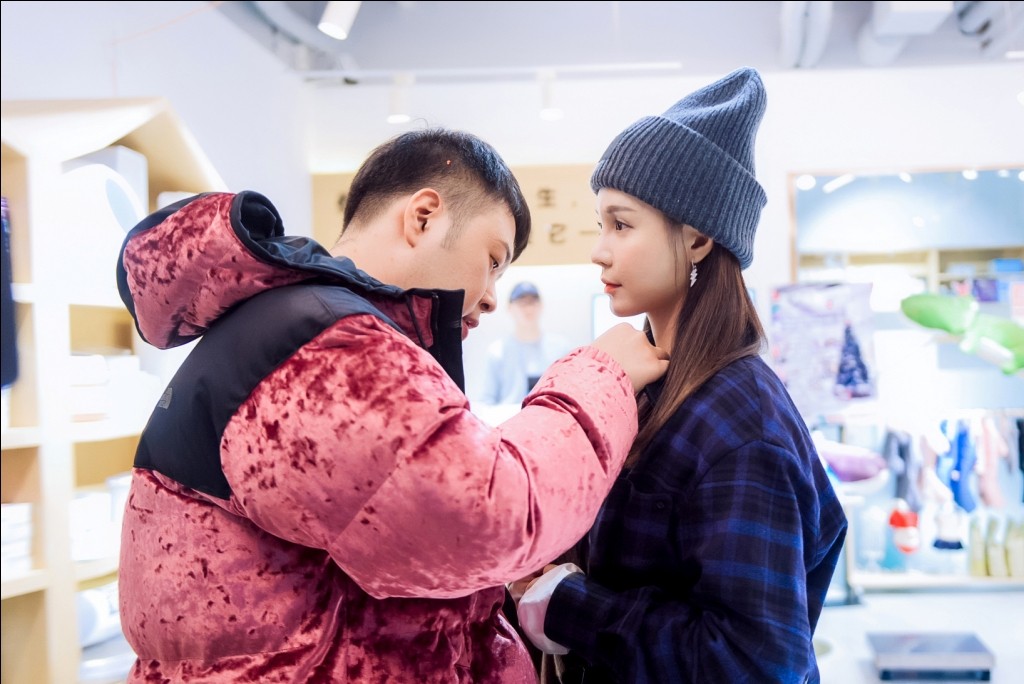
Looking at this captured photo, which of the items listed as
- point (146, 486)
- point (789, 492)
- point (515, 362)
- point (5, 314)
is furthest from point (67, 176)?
point (515, 362)

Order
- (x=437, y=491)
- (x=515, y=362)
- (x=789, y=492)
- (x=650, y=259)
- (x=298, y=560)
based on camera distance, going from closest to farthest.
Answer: (x=437, y=491)
(x=298, y=560)
(x=789, y=492)
(x=650, y=259)
(x=515, y=362)

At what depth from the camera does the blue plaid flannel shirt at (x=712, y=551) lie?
3.15 ft

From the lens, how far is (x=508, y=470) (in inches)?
28.0

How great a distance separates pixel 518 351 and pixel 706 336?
3594 mm

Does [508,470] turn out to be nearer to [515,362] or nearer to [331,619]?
[331,619]

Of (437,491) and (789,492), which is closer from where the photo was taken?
(437,491)

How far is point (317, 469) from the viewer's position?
694 millimetres

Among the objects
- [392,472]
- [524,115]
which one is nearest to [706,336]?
[392,472]

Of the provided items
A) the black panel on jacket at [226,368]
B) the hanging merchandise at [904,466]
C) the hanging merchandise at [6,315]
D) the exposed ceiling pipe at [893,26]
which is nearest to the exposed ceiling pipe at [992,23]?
the exposed ceiling pipe at [893,26]

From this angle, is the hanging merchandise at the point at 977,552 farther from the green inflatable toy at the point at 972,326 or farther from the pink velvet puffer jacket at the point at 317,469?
the pink velvet puffer jacket at the point at 317,469

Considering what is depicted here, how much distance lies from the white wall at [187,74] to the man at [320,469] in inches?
97.8

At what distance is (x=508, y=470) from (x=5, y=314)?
1829 mm

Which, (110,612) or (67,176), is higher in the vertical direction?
(67,176)

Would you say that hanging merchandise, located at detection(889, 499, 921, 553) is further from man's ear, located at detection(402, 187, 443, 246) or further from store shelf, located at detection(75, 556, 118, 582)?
man's ear, located at detection(402, 187, 443, 246)
